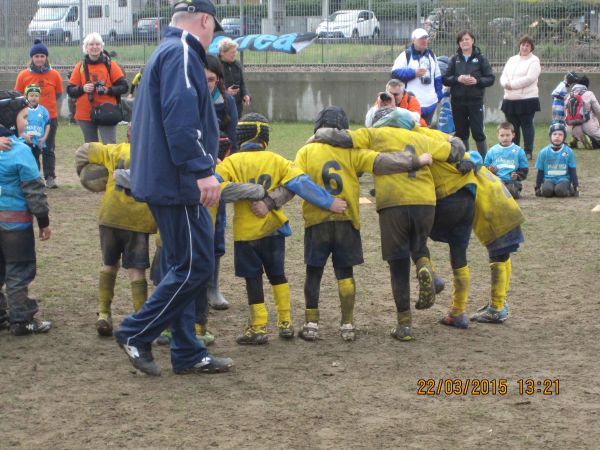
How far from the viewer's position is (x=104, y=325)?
23.7 ft

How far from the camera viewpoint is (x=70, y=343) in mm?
7125

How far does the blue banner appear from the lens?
926 inches

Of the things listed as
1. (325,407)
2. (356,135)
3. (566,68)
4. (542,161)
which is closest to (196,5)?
(356,135)

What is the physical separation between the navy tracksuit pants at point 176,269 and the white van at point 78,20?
1855 centimetres

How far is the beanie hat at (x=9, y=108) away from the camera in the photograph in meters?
7.32

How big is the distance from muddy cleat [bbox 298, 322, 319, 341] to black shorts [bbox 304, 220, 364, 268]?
416 mm

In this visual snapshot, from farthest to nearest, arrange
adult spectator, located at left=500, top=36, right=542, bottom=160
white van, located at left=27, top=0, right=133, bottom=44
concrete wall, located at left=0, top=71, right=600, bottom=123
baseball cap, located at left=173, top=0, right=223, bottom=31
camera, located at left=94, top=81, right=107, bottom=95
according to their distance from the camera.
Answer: white van, located at left=27, top=0, right=133, bottom=44
concrete wall, located at left=0, top=71, right=600, bottom=123
adult spectator, located at left=500, top=36, right=542, bottom=160
camera, located at left=94, top=81, right=107, bottom=95
baseball cap, located at left=173, top=0, right=223, bottom=31

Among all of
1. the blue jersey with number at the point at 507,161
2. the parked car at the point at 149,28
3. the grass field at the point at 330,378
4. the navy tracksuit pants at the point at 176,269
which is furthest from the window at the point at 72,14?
the navy tracksuit pants at the point at 176,269

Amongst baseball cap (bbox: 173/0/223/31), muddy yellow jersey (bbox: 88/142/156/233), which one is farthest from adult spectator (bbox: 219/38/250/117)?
baseball cap (bbox: 173/0/223/31)

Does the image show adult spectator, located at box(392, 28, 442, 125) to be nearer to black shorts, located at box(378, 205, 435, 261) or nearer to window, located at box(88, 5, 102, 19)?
black shorts, located at box(378, 205, 435, 261)

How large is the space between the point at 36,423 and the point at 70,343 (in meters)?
1.66

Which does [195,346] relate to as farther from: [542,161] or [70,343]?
[542,161]

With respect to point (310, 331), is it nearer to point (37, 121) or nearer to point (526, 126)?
point (37, 121)

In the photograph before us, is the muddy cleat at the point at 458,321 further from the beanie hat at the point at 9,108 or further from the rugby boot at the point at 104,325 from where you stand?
the beanie hat at the point at 9,108
